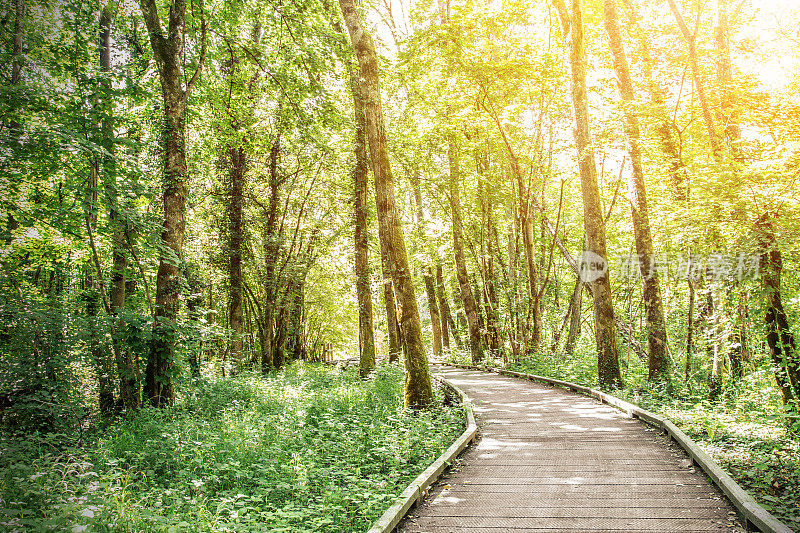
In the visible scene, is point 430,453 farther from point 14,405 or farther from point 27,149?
point 27,149

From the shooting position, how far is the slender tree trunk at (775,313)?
19.5ft

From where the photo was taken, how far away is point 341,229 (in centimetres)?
2189

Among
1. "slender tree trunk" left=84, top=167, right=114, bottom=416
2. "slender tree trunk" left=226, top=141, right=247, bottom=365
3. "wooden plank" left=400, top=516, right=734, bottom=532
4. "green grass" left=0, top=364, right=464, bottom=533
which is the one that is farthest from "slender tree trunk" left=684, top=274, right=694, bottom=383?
"slender tree trunk" left=226, top=141, right=247, bottom=365

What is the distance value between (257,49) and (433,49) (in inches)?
227

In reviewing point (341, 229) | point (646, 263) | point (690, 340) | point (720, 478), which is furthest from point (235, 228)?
point (720, 478)

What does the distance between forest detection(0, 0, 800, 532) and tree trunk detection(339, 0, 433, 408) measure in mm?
55

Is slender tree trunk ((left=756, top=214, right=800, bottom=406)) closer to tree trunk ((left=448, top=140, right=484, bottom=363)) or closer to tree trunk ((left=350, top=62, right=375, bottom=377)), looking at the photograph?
tree trunk ((left=350, top=62, right=375, bottom=377))

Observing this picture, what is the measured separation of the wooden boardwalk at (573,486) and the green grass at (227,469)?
0.65m

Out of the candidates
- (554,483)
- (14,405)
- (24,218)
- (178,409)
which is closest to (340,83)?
(24,218)

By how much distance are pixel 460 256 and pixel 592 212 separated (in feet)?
30.1

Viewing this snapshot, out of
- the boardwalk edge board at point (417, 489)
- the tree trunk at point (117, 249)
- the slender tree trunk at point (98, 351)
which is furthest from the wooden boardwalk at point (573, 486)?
the slender tree trunk at point (98, 351)

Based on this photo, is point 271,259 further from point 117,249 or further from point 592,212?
point 592,212

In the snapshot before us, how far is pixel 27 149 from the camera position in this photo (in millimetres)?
7320

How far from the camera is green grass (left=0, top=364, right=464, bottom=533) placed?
3715 millimetres
